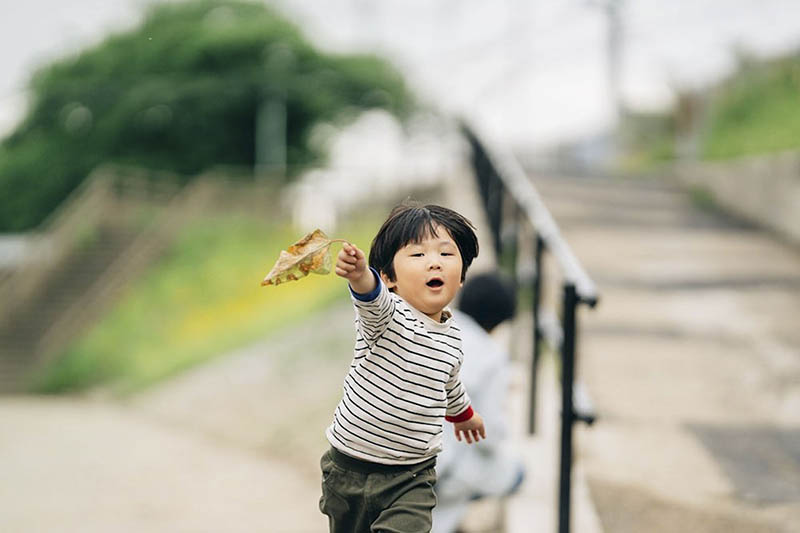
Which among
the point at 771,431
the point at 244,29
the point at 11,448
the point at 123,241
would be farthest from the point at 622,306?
the point at 244,29

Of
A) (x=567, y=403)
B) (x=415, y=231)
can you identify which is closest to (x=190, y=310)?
(x=567, y=403)

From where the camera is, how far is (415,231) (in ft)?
5.21

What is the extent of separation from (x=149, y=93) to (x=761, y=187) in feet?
80.8

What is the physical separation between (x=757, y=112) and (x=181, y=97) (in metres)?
22.5

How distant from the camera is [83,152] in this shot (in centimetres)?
3167

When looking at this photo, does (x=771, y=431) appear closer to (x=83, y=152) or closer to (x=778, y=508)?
(x=778, y=508)

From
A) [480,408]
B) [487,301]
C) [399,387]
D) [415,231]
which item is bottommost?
[480,408]

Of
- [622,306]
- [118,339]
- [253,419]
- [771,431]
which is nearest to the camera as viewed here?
[771,431]

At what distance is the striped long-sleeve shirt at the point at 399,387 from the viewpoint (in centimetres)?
162

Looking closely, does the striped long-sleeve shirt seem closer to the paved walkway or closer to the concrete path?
the paved walkway

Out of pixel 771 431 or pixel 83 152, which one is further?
pixel 83 152

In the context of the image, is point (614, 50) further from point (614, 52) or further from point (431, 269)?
point (431, 269)

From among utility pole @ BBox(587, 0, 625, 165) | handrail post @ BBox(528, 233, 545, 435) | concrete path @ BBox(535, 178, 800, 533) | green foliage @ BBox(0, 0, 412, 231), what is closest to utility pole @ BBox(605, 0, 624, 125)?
utility pole @ BBox(587, 0, 625, 165)

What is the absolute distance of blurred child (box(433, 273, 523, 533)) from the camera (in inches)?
106
